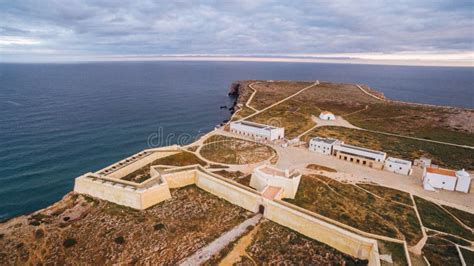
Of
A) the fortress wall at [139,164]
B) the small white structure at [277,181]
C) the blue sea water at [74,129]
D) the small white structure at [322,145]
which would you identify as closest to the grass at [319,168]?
the small white structure at [322,145]

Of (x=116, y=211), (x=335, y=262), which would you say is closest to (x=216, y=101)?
(x=116, y=211)

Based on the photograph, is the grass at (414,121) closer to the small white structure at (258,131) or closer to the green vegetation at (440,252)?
the small white structure at (258,131)

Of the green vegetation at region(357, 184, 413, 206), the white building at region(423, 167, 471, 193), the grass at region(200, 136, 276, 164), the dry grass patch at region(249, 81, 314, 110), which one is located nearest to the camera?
the green vegetation at region(357, 184, 413, 206)

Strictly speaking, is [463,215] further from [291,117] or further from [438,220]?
[291,117]

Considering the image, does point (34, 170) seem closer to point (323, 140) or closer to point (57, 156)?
point (57, 156)

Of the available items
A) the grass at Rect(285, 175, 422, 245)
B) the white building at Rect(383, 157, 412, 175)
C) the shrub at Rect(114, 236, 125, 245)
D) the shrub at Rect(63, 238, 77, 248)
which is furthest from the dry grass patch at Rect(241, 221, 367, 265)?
the white building at Rect(383, 157, 412, 175)

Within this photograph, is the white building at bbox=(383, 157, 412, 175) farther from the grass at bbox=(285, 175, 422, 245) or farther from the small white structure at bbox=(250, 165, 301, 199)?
the small white structure at bbox=(250, 165, 301, 199)
